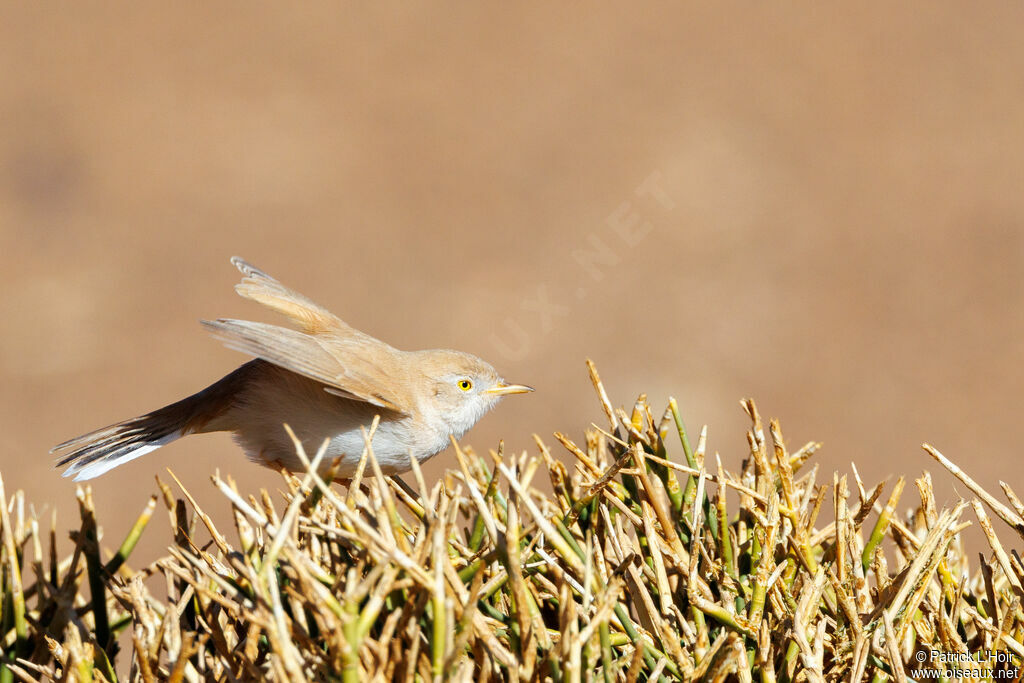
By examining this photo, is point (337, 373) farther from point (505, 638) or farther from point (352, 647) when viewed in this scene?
point (352, 647)

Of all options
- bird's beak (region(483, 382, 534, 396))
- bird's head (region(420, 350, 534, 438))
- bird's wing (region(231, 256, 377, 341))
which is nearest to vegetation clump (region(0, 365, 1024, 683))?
bird's head (region(420, 350, 534, 438))

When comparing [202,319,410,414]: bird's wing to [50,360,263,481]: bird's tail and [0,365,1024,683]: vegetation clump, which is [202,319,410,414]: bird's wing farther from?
[0,365,1024,683]: vegetation clump

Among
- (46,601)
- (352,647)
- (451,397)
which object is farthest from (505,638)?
(451,397)

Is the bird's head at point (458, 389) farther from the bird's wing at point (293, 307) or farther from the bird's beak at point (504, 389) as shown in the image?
the bird's wing at point (293, 307)

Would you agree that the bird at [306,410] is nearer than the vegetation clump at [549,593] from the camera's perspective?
No

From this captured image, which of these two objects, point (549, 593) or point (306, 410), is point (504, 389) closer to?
point (306, 410)

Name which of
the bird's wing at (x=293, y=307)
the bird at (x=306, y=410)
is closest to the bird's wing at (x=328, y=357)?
the bird at (x=306, y=410)
